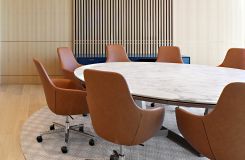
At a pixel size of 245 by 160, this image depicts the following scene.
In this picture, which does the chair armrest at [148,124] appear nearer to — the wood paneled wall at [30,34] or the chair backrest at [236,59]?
the chair backrest at [236,59]

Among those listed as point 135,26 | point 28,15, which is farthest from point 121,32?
point 28,15

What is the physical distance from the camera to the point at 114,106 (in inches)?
89.2

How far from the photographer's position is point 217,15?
7.89 m

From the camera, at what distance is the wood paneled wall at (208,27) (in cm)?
780

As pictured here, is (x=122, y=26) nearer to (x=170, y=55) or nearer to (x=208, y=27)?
(x=170, y=55)

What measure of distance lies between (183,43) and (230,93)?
624cm

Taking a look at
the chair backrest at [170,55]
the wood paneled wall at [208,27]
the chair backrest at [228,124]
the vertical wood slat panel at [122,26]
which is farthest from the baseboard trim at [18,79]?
the chair backrest at [228,124]

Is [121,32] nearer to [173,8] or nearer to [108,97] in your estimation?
[173,8]

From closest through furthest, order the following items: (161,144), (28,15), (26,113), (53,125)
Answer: (161,144)
(53,125)
(26,113)
(28,15)

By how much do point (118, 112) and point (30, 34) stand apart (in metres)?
5.89

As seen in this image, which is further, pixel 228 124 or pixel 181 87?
pixel 181 87

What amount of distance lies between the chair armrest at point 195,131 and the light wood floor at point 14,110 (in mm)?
1852

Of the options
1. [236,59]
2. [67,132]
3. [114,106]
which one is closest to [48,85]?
[67,132]

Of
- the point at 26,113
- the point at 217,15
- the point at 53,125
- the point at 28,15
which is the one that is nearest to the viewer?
the point at 53,125
